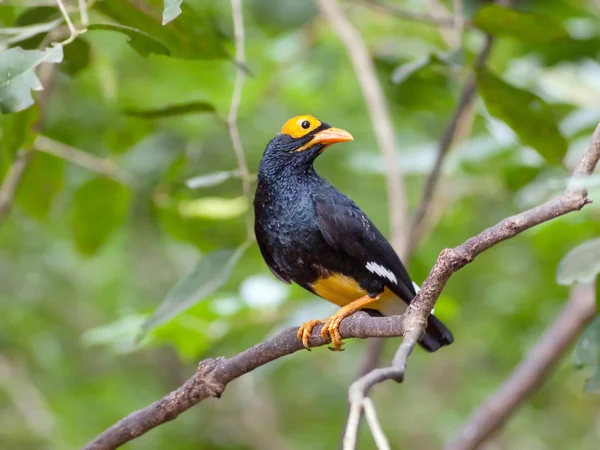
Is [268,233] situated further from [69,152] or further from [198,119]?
[198,119]

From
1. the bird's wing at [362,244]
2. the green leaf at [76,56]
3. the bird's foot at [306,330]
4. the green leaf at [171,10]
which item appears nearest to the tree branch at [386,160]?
the bird's wing at [362,244]

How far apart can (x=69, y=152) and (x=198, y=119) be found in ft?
5.39

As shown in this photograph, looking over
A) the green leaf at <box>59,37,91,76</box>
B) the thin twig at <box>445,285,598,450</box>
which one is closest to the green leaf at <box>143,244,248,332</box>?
the green leaf at <box>59,37,91,76</box>

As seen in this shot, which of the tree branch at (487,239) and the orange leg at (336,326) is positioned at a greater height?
the orange leg at (336,326)

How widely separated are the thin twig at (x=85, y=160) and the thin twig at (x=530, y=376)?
1819 mm

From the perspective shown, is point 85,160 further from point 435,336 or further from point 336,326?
point 435,336

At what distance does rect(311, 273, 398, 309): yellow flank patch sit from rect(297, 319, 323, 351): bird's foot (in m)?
0.22

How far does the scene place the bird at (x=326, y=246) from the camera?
9.42 feet

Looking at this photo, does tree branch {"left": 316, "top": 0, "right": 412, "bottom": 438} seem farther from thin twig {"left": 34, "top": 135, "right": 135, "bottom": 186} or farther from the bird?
thin twig {"left": 34, "top": 135, "right": 135, "bottom": 186}

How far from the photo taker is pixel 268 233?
2.96 metres

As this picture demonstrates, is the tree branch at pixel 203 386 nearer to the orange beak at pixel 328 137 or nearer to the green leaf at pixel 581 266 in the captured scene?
the green leaf at pixel 581 266

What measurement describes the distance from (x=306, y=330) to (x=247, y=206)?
534mm

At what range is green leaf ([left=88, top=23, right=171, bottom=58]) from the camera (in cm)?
217

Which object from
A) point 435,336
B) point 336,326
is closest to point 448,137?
point 435,336
